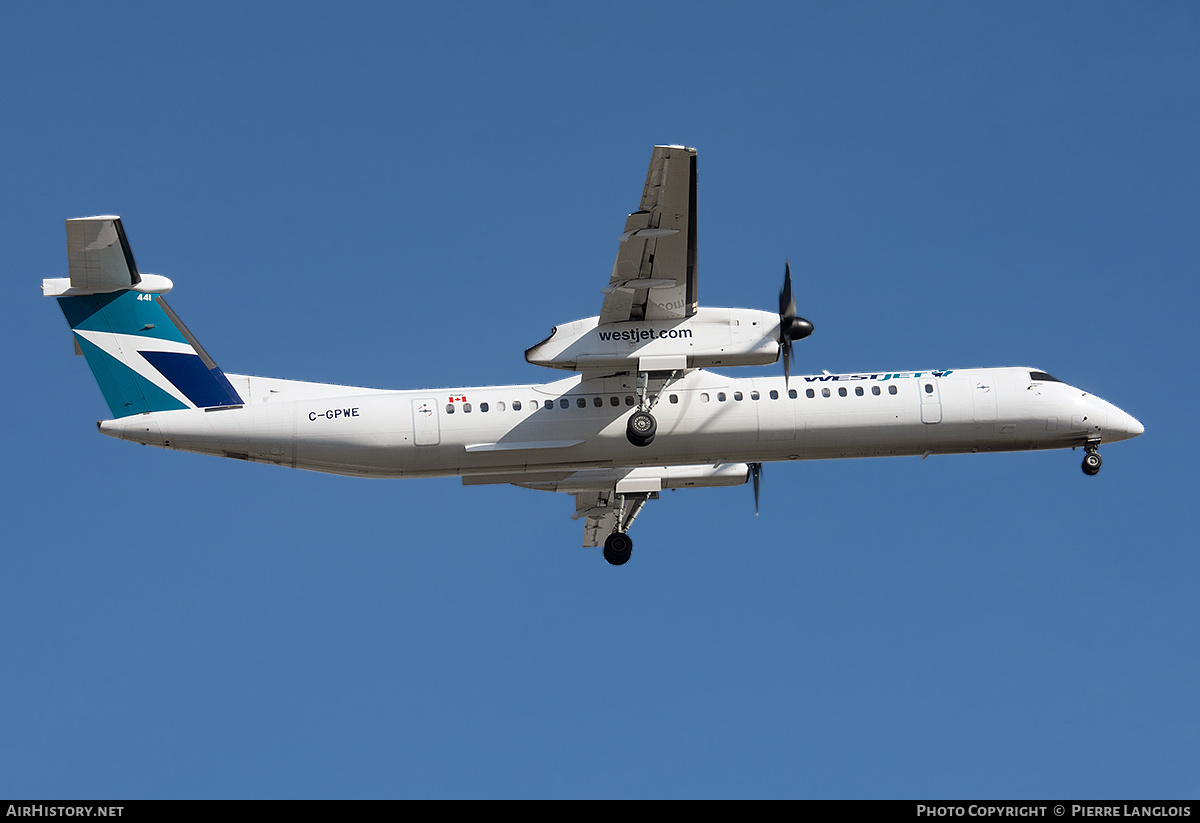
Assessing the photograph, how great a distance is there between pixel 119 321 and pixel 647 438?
10342mm

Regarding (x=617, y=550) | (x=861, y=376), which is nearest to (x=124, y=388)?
(x=617, y=550)

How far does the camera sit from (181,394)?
77.4 feet

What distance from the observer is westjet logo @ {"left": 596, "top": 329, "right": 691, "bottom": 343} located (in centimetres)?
2362

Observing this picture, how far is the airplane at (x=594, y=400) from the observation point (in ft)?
76.0

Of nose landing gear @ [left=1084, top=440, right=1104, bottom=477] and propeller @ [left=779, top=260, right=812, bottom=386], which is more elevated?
propeller @ [left=779, top=260, right=812, bottom=386]

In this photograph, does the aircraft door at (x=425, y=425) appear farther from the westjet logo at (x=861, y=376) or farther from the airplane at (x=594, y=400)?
the westjet logo at (x=861, y=376)

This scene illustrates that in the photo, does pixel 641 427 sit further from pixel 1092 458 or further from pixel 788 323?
pixel 1092 458

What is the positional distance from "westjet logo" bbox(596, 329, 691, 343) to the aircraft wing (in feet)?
0.79

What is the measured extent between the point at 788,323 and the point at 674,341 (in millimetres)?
2248

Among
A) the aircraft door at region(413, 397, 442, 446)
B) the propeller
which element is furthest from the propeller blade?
the aircraft door at region(413, 397, 442, 446)

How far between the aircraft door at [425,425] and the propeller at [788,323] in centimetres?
683

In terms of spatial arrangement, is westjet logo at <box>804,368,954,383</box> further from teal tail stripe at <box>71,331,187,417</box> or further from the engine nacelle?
teal tail stripe at <box>71,331,187,417</box>

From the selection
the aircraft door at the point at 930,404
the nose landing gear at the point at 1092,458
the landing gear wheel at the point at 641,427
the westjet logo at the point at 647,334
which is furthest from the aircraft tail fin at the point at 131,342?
the nose landing gear at the point at 1092,458
